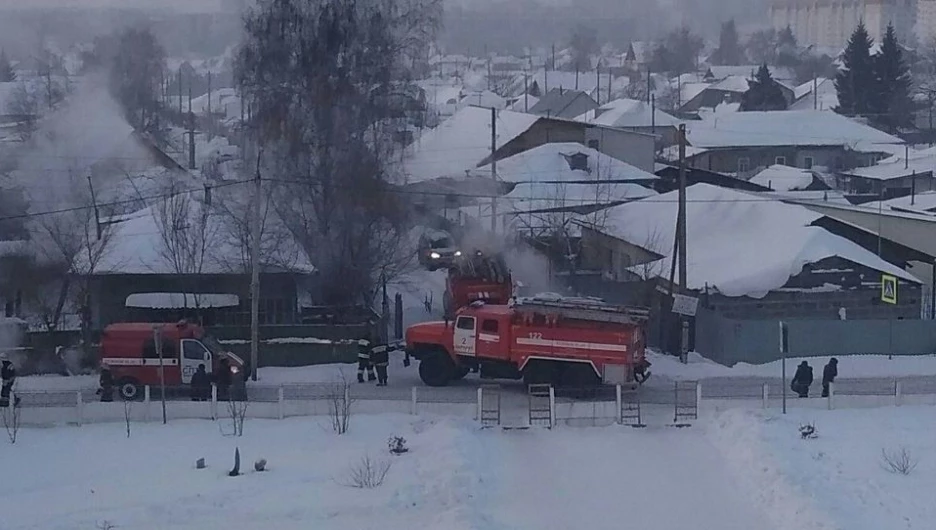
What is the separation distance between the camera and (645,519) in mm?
13664

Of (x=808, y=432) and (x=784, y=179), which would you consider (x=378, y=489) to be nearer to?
(x=808, y=432)

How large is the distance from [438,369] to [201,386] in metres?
3.82

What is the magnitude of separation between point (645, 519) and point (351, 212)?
13.6 m

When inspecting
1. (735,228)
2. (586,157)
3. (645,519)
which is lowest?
(645,519)

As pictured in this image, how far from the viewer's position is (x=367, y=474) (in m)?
14.8

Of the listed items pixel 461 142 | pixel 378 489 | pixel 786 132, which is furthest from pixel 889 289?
pixel 786 132

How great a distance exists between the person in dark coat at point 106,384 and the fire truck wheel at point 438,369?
498cm

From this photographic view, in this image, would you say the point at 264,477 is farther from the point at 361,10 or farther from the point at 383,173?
the point at 361,10

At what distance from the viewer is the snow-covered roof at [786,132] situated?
5916 centimetres

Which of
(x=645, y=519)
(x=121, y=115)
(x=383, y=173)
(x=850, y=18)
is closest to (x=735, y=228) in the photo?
(x=383, y=173)

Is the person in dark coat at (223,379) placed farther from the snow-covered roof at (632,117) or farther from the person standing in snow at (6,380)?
the snow-covered roof at (632,117)

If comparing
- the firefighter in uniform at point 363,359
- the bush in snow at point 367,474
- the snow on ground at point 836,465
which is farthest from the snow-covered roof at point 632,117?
the bush in snow at point 367,474

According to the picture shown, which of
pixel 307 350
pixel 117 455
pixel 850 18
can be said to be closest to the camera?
pixel 117 455

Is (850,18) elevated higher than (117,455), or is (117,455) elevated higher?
(850,18)
